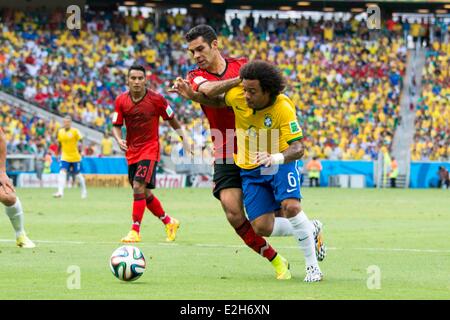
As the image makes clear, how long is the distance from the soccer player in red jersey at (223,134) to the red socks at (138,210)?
175 inches

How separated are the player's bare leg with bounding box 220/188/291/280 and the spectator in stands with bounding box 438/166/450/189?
32.7 m

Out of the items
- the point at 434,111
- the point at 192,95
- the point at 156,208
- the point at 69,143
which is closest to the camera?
the point at 192,95

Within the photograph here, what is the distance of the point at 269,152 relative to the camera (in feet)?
35.9

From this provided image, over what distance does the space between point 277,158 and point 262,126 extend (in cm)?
64

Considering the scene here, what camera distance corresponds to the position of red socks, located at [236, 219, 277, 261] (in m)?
11.3

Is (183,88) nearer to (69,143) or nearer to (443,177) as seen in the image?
(69,143)

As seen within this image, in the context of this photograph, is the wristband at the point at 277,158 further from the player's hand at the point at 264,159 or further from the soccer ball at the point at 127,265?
the soccer ball at the point at 127,265

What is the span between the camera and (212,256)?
44.9 ft

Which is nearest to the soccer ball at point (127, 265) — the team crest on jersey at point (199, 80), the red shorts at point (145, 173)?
the team crest on jersey at point (199, 80)

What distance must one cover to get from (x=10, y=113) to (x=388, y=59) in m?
19.7

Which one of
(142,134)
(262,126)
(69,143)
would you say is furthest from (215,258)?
(69,143)

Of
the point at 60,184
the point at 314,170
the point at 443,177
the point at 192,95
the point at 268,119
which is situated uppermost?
the point at 192,95
